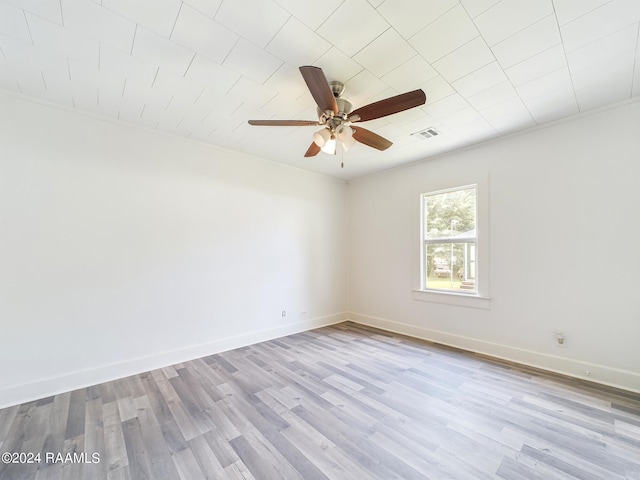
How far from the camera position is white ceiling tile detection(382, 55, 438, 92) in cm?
204

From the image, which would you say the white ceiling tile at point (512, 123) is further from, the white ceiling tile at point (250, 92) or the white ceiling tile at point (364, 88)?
the white ceiling tile at point (250, 92)

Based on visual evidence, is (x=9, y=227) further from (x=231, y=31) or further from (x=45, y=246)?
(x=231, y=31)

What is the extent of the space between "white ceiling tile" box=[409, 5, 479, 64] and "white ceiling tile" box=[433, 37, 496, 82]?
55 mm

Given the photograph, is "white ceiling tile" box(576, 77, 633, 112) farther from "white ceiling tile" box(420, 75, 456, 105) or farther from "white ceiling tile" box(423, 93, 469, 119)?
"white ceiling tile" box(420, 75, 456, 105)

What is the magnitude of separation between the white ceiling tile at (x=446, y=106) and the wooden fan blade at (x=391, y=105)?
78 cm

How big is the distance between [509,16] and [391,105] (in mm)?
820

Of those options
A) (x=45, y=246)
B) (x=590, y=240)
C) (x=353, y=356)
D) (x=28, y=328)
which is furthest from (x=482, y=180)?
(x=28, y=328)

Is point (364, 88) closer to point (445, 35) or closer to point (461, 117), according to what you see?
point (445, 35)

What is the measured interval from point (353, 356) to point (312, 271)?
1.73 meters

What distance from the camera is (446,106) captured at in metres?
2.64

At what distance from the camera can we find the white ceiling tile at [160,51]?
1.79 m

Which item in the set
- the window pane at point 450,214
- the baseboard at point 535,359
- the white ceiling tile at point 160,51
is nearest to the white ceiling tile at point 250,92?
the white ceiling tile at point 160,51

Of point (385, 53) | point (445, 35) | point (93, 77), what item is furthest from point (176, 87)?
point (445, 35)

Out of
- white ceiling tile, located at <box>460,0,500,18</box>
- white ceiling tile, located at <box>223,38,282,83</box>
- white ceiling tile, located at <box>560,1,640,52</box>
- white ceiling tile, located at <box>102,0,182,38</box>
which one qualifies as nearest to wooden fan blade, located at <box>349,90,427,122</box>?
white ceiling tile, located at <box>460,0,500,18</box>
